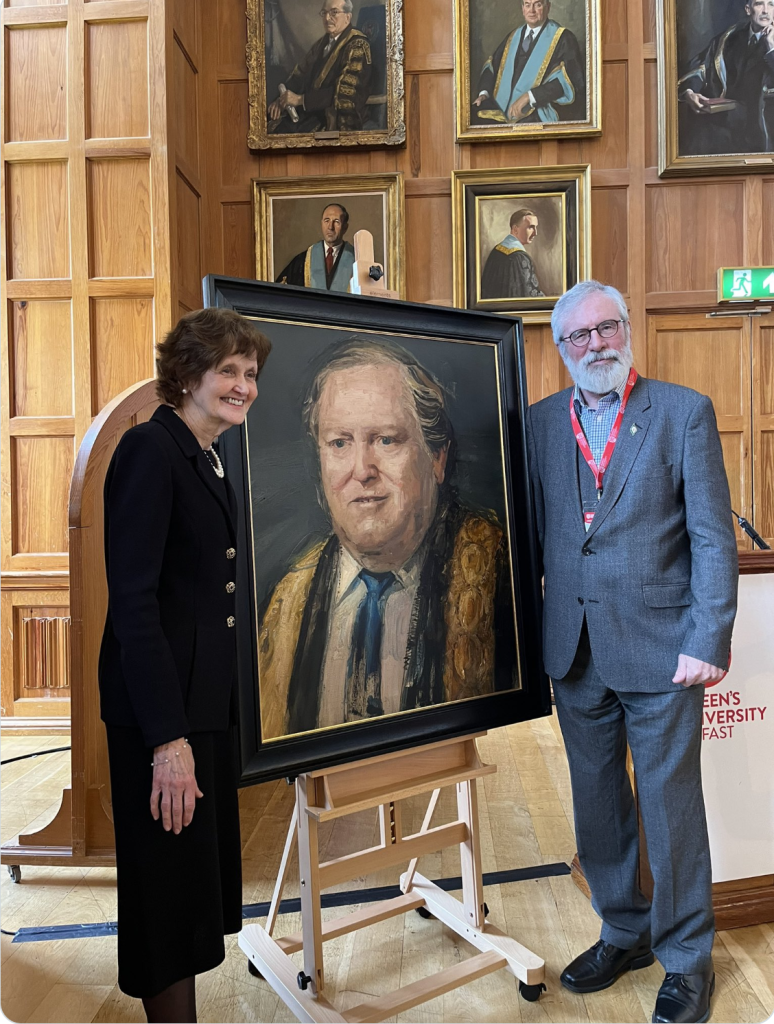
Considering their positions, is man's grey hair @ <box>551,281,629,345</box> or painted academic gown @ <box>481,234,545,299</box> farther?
painted academic gown @ <box>481,234,545,299</box>

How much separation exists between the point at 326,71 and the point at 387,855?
4.99 meters

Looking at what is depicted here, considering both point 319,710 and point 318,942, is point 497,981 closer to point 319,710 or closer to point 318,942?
point 318,942

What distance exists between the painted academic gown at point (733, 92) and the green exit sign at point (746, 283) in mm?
772

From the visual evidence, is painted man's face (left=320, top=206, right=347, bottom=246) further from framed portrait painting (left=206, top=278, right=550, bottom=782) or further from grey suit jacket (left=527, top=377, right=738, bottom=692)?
grey suit jacket (left=527, top=377, right=738, bottom=692)

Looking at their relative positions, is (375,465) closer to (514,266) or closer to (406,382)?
(406,382)

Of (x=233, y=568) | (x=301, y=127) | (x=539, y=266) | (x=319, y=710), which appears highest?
(x=301, y=127)

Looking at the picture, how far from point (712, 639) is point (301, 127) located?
15.4 ft

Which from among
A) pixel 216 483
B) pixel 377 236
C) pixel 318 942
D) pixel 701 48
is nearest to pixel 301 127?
pixel 377 236

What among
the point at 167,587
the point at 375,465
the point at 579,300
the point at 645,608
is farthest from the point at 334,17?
the point at 167,587

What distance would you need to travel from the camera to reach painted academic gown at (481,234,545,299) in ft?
17.4

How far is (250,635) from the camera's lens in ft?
6.09

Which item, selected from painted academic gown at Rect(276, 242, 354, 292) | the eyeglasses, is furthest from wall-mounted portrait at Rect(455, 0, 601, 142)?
the eyeglasses

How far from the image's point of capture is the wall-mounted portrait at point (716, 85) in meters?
5.12

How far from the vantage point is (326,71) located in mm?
5309
